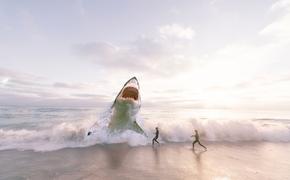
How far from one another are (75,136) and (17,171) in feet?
31.9

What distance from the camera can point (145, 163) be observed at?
1328 cm

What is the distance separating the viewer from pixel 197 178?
419 inches

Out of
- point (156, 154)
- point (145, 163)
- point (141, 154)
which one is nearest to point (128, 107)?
point (141, 154)

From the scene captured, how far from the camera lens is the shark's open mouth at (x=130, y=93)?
18847mm

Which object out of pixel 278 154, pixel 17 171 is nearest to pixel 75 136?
pixel 17 171

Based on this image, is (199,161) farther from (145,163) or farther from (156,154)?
(145,163)

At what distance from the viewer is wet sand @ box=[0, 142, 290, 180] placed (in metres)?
11.0

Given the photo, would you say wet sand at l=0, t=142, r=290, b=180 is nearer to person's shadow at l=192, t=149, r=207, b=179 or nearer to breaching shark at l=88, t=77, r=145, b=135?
person's shadow at l=192, t=149, r=207, b=179

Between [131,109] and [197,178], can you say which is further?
[131,109]

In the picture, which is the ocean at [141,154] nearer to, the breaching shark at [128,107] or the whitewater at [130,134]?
the whitewater at [130,134]

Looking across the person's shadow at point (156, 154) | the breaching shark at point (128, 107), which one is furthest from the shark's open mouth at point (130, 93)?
the person's shadow at point (156, 154)

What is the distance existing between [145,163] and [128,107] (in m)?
6.53

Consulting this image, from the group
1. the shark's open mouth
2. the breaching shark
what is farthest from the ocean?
the shark's open mouth

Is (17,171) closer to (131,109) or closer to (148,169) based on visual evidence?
(148,169)
